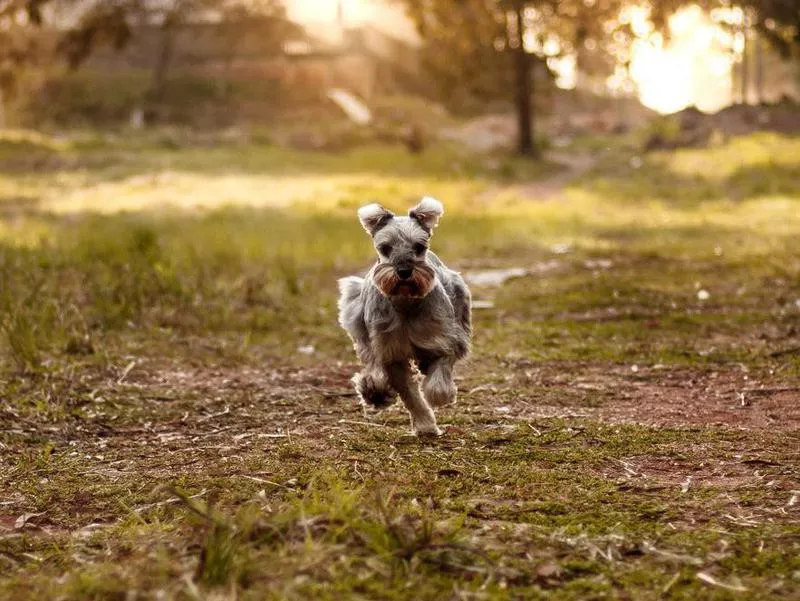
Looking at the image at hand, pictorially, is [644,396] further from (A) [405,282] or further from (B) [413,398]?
(A) [405,282]

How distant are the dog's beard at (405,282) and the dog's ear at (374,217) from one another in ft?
1.20

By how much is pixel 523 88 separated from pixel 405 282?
1016 inches

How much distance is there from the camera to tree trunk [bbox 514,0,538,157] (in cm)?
2862

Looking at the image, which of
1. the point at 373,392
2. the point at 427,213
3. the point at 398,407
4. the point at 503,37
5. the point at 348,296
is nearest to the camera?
the point at 427,213

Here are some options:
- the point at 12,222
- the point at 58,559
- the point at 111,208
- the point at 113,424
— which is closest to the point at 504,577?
the point at 58,559

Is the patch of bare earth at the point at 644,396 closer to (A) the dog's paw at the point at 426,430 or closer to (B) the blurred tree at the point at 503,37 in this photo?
(A) the dog's paw at the point at 426,430

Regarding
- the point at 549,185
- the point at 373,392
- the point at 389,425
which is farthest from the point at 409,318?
the point at 549,185

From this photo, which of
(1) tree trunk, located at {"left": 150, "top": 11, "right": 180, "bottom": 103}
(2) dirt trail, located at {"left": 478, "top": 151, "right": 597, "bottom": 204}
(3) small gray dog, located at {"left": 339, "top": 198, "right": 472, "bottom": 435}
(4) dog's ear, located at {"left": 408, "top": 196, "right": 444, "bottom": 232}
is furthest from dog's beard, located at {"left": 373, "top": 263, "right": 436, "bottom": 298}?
(1) tree trunk, located at {"left": 150, "top": 11, "right": 180, "bottom": 103}

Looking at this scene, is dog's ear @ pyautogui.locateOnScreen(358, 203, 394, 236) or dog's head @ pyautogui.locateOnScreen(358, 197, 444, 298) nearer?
dog's head @ pyautogui.locateOnScreen(358, 197, 444, 298)

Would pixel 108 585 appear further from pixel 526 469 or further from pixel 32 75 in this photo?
pixel 32 75

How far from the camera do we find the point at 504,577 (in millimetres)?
3564

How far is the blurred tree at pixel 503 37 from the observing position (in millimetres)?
27734

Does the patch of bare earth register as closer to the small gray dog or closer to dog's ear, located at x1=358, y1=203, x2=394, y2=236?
the small gray dog

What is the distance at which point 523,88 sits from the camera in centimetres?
2967
